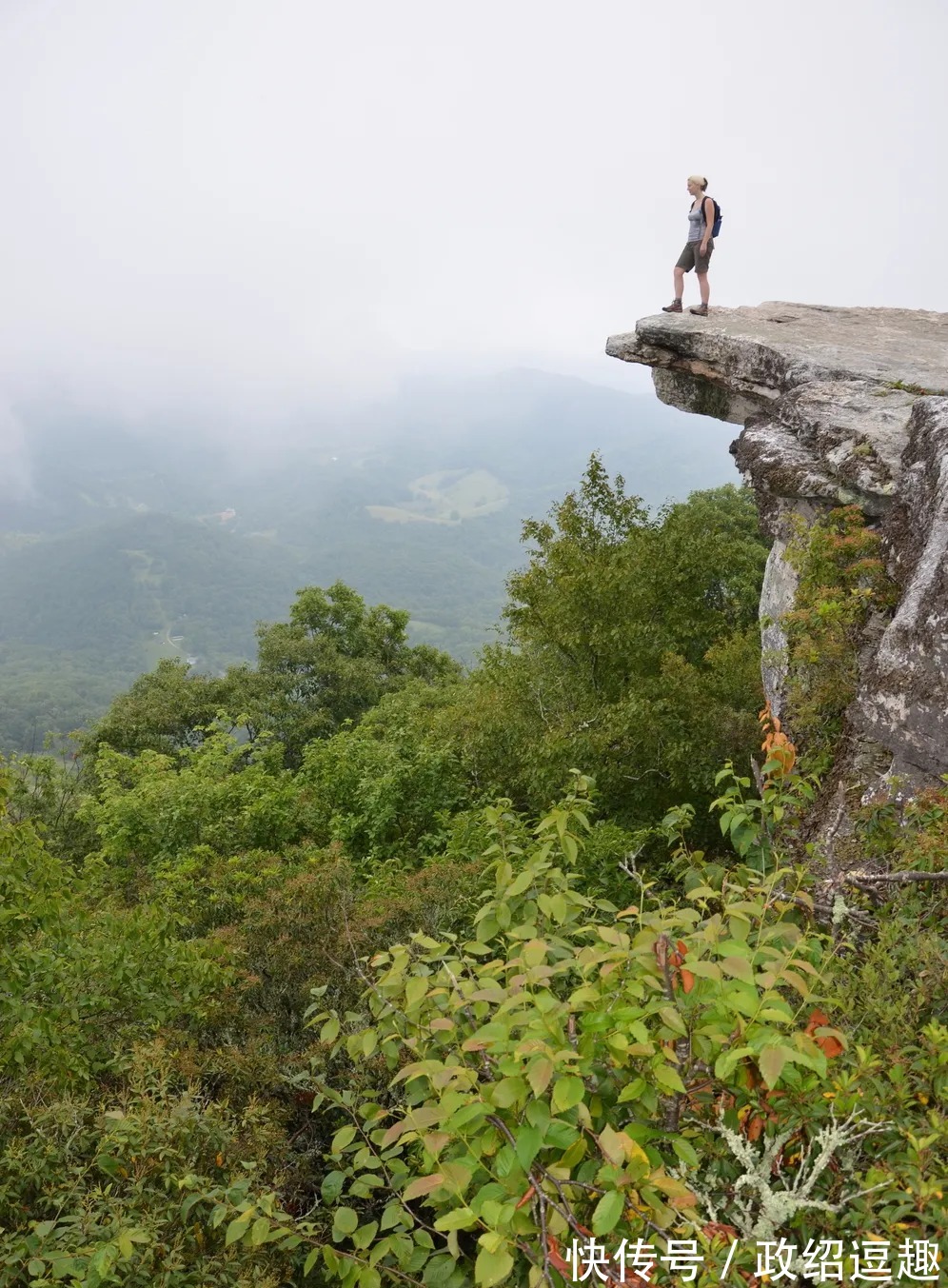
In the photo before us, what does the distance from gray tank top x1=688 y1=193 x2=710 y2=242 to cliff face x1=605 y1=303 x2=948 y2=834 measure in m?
1.81

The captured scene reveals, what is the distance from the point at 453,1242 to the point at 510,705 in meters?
14.1

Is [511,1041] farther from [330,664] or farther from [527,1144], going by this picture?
[330,664]

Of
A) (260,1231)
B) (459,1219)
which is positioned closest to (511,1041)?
(459,1219)

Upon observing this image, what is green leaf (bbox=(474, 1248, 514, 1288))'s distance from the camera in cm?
227

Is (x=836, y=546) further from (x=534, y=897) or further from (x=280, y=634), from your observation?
(x=280, y=634)

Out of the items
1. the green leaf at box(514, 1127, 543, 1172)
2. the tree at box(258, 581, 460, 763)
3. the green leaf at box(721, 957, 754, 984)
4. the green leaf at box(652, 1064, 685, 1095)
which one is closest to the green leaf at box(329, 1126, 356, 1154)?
the green leaf at box(514, 1127, 543, 1172)

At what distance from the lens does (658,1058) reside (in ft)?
8.74

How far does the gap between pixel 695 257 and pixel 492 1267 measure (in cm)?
1822

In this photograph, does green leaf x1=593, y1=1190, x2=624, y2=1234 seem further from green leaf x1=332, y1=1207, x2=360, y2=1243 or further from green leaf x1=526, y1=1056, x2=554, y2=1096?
green leaf x1=332, y1=1207, x2=360, y2=1243

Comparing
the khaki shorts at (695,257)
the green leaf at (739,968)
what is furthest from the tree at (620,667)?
the green leaf at (739,968)

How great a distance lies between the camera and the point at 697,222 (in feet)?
52.1

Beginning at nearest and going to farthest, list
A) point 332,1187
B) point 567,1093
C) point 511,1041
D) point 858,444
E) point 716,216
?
point 567,1093 < point 511,1041 < point 332,1187 < point 858,444 < point 716,216

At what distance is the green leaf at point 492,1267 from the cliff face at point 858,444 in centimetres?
707

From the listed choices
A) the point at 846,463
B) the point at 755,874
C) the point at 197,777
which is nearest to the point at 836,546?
the point at 846,463
